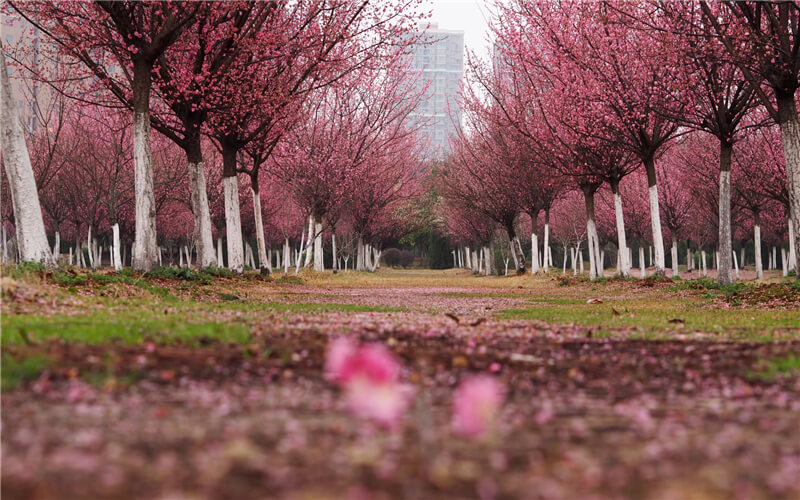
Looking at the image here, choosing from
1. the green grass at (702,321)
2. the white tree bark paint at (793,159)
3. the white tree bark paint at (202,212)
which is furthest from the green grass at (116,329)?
the white tree bark paint at (202,212)

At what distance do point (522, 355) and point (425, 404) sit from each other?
2.47m

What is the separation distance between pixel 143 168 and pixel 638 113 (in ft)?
57.9

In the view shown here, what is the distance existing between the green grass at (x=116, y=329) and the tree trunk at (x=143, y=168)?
9.65 m

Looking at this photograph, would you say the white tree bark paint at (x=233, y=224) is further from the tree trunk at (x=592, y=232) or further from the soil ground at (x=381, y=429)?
the soil ground at (x=381, y=429)

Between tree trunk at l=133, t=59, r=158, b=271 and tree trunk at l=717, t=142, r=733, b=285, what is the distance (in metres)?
17.6

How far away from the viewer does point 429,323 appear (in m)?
9.46

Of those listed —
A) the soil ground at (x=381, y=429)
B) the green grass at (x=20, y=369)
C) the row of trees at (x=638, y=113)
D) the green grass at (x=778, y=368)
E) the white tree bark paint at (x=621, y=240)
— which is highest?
the row of trees at (x=638, y=113)

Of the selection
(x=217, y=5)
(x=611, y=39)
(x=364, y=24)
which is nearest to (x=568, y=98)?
(x=611, y=39)

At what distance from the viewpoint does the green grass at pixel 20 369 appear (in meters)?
4.10

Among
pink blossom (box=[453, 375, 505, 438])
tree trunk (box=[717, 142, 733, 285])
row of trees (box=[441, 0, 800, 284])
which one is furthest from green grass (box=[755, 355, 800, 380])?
tree trunk (box=[717, 142, 733, 285])

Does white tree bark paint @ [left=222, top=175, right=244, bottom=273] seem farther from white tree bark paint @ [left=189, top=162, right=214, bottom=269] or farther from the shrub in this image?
the shrub

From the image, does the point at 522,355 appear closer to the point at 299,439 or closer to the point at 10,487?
the point at 299,439

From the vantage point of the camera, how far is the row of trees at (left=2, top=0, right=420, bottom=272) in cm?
1747

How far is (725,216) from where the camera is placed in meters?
20.4
